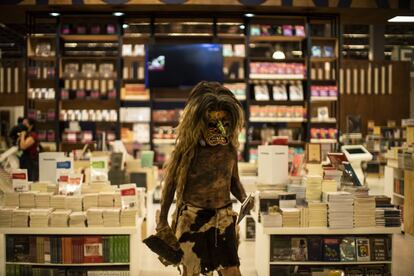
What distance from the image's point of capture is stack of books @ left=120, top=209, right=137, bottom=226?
455cm

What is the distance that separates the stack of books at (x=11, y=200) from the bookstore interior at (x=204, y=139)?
1cm

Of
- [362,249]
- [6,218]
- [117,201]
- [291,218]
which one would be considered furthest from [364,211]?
[6,218]

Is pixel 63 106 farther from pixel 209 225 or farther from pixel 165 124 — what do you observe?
pixel 209 225

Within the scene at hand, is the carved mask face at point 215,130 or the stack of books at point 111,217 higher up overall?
the carved mask face at point 215,130

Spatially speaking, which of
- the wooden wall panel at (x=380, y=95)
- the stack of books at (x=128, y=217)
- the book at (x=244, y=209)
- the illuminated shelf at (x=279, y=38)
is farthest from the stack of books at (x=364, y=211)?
the wooden wall panel at (x=380, y=95)

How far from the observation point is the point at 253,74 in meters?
9.79

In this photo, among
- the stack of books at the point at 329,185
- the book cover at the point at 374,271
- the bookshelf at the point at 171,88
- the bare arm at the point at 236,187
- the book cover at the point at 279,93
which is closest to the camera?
the bare arm at the point at 236,187

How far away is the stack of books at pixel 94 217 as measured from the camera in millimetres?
4531

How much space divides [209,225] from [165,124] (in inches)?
268

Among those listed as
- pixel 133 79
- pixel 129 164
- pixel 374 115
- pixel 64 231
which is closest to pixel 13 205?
pixel 64 231

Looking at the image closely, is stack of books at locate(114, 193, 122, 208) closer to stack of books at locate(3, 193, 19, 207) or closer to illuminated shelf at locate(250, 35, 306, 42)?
stack of books at locate(3, 193, 19, 207)

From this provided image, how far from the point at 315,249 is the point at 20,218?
2.44 meters

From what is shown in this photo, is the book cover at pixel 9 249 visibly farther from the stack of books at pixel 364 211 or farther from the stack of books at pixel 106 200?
the stack of books at pixel 364 211

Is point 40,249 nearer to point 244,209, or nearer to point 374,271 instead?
point 244,209
